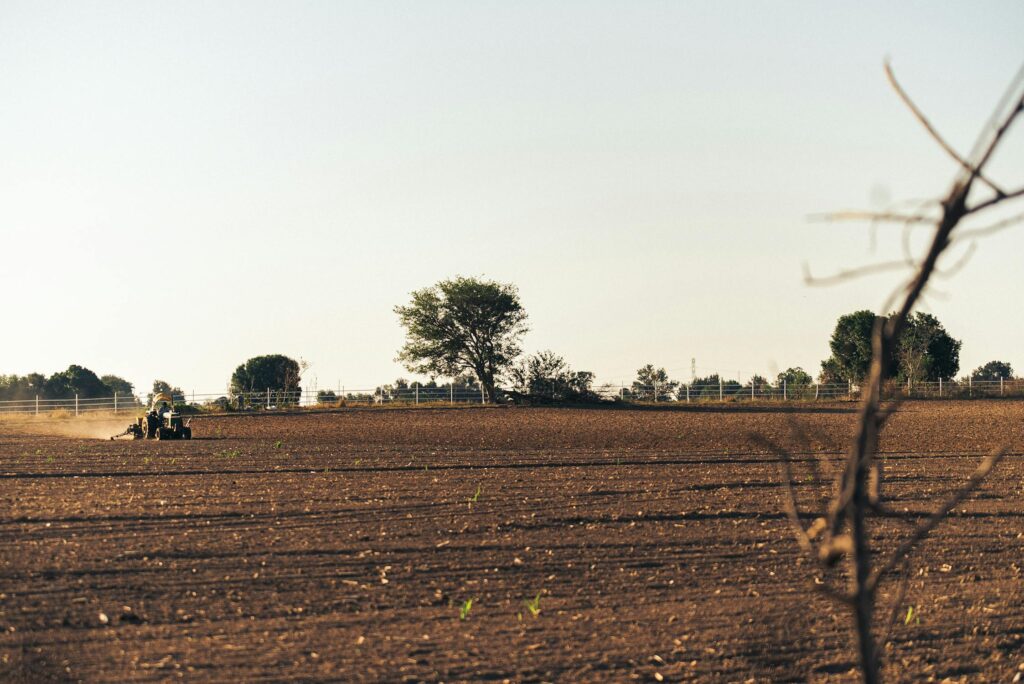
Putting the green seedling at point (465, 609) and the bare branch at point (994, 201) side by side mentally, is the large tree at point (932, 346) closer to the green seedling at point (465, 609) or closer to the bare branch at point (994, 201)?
the green seedling at point (465, 609)

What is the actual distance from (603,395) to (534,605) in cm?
4894

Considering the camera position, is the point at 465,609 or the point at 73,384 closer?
the point at 465,609

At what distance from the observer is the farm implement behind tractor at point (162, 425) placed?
34.7 meters

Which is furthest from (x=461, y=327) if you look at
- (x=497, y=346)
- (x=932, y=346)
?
(x=932, y=346)

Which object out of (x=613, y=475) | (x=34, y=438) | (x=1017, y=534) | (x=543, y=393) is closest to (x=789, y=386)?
(x=543, y=393)

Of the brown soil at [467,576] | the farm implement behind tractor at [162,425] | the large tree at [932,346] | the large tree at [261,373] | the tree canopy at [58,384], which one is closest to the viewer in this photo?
the brown soil at [467,576]

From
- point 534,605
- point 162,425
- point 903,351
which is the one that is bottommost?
point 534,605

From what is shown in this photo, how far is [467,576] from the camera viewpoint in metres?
11.4

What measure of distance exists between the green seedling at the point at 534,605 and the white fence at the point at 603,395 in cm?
4711

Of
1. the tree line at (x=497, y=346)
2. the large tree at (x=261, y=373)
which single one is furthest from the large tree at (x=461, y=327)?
the large tree at (x=261, y=373)

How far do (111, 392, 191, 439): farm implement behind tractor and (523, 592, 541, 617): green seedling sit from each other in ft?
85.6

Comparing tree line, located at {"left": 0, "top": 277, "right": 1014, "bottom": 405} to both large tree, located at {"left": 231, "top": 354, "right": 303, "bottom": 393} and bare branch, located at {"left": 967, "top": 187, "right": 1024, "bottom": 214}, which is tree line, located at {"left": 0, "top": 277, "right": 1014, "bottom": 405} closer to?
large tree, located at {"left": 231, "top": 354, "right": 303, "bottom": 393}

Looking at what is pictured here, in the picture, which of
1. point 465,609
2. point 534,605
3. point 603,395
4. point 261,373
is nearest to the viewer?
point 465,609

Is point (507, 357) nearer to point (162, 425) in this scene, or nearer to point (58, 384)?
point (162, 425)
